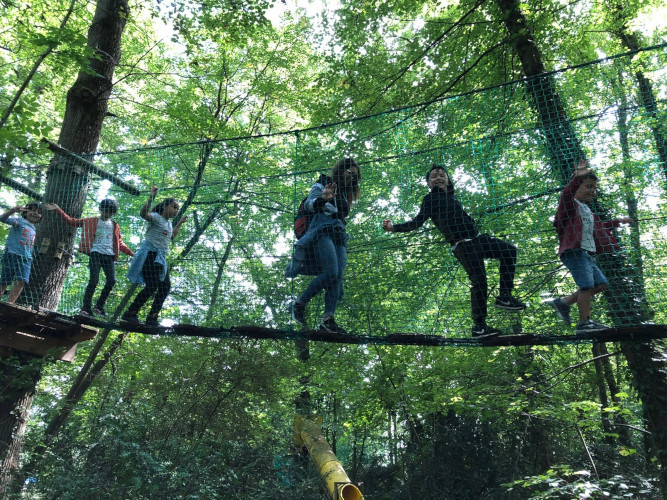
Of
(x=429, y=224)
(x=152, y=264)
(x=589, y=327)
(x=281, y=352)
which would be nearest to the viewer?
(x=589, y=327)

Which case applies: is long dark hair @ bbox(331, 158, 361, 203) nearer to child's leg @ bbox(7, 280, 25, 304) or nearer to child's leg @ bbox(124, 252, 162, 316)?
child's leg @ bbox(124, 252, 162, 316)

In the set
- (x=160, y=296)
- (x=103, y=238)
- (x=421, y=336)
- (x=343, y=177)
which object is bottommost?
(x=421, y=336)

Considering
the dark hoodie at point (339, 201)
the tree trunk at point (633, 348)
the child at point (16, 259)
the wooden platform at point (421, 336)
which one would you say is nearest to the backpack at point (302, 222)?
the dark hoodie at point (339, 201)

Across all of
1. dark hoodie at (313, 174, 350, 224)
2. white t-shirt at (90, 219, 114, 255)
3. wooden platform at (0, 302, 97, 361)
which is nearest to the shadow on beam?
wooden platform at (0, 302, 97, 361)

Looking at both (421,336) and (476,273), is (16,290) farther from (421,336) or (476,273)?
(476,273)

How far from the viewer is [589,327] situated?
2.56m

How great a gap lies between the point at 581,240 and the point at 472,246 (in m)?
0.56

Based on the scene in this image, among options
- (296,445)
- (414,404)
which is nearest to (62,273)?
(296,445)

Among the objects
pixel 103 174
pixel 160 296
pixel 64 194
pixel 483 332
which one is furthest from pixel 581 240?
pixel 64 194

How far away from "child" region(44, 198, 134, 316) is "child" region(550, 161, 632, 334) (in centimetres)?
297

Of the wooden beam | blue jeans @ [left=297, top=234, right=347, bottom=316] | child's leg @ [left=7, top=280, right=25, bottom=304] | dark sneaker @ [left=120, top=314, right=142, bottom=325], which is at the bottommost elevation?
dark sneaker @ [left=120, top=314, right=142, bottom=325]

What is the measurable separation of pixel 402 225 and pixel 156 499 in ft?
13.4

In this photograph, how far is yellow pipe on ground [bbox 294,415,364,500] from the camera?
503cm

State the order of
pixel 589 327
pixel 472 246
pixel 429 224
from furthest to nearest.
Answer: pixel 429 224 < pixel 472 246 < pixel 589 327
